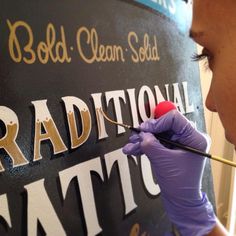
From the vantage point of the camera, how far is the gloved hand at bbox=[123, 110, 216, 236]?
71 cm

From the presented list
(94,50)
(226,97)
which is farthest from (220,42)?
(94,50)

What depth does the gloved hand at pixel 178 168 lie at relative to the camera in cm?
71

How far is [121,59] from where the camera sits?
74cm

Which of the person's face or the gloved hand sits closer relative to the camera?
the person's face

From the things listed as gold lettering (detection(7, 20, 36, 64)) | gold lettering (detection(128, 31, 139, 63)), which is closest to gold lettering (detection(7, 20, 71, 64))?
gold lettering (detection(7, 20, 36, 64))

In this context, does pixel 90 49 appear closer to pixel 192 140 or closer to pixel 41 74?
pixel 41 74

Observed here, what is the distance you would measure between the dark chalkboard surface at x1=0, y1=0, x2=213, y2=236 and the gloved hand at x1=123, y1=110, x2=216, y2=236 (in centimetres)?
5

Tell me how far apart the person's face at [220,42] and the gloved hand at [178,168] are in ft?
0.54

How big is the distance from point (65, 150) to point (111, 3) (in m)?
0.33

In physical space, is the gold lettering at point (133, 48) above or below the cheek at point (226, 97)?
above

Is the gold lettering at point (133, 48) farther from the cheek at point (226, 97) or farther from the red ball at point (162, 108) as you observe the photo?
the cheek at point (226, 97)

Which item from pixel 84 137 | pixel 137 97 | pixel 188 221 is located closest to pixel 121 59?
pixel 137 97

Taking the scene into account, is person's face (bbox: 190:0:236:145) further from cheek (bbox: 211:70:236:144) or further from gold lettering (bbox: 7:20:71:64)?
gold lettering (bbox: 7:20:71:64)

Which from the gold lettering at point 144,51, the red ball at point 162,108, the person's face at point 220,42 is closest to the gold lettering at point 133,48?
the gold lettering at point 144,51
